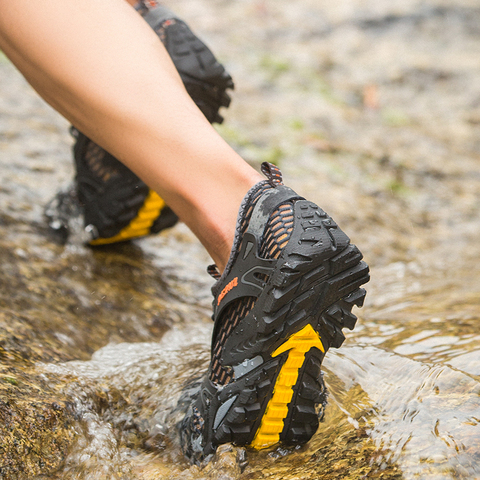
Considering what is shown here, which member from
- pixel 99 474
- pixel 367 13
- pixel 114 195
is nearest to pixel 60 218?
pixel 114 195

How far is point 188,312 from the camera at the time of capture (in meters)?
1.82

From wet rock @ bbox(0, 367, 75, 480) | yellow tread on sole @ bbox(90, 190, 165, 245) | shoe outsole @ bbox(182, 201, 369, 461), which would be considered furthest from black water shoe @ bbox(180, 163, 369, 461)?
yellow tread on sole @ bbox(90, 190, 165, 245)

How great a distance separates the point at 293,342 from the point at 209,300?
95cm

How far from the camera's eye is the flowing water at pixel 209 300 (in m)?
1.03

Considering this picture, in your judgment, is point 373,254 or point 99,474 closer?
point 99,474

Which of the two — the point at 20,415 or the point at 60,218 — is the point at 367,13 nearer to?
the point at 60,218

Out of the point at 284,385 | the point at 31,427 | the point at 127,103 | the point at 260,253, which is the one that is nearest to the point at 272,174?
the point at 260,253

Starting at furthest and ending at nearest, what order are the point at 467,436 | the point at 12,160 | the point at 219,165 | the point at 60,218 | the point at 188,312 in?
1. the point at 12,160
2. the point at 60,218
3. the point at 188,312
4. the point at 219,165
5. the point at 467,436

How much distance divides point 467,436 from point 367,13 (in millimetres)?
5645

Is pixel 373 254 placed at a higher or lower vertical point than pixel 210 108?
lower

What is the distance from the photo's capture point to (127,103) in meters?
1.09

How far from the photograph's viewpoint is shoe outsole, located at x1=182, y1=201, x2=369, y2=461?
3.16ft

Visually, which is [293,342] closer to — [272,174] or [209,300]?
[272,174]

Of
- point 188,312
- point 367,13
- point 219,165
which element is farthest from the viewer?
point 367,13
